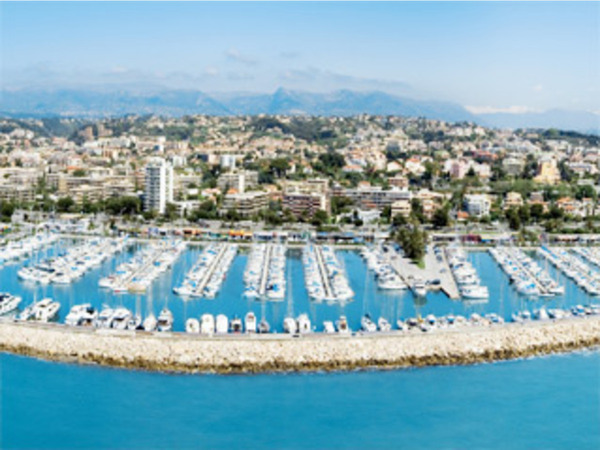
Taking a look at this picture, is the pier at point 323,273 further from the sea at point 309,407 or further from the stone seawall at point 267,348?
the sea at point 309,407

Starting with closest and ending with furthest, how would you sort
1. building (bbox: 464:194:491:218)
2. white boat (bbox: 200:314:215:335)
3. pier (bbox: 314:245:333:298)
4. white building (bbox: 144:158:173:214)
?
white boat (bbox: 200:314:215:335), pier (bbox: 314:245:333:298), white building (bbox: 144:158:173:214), building (bbox: 464:194:491:218)

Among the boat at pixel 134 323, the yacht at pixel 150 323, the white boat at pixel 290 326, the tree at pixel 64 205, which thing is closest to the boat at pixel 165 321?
the yacht at pixel 150 323

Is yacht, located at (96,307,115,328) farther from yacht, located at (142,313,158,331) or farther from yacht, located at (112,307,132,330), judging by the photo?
yacht, located at (142,313,158,331)

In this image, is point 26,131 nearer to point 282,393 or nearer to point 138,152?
point 138,152

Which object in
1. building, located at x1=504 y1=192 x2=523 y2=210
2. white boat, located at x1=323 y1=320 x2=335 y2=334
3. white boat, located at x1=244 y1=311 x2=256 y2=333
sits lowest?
white boat, located at x1=244 y1=311 x2=256 y2=333

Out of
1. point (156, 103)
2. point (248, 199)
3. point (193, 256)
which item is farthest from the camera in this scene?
point (156, 103)

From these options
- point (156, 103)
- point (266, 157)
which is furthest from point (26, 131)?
point (156, 103)

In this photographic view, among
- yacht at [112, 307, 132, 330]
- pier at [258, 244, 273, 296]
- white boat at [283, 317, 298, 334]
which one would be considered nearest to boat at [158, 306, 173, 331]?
yacht at [112, 307, 132, 330]
